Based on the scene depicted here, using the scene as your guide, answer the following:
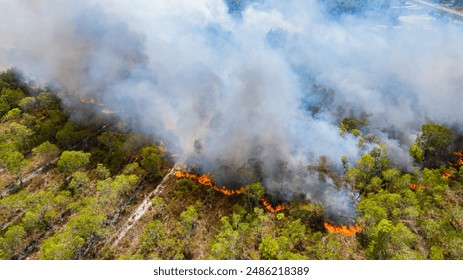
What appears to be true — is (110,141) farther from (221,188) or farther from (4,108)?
(4,108)

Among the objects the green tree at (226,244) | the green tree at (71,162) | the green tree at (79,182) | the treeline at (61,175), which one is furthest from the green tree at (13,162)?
the green tree at (226,244)

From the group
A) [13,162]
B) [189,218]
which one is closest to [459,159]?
[189,218]

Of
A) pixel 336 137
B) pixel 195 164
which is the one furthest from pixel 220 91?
pixel 336 137

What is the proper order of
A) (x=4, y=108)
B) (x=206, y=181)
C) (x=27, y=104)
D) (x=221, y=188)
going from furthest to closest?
1. (x=4, y=108)
2. (x=27, y=104)
3. (x=206, y=181)
4. (x=221, y=188)

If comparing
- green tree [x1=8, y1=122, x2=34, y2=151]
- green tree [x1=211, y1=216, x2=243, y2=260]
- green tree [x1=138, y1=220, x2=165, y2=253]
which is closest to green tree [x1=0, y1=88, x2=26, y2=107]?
green tree [x1=8, y1=122, x2=34, y2=151]

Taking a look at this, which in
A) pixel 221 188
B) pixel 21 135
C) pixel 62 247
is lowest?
pixel 221 188

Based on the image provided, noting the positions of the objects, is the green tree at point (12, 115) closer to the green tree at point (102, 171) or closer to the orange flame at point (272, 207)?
the green tree at point (102, 171)

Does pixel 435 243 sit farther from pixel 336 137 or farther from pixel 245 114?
pixel 245 114
